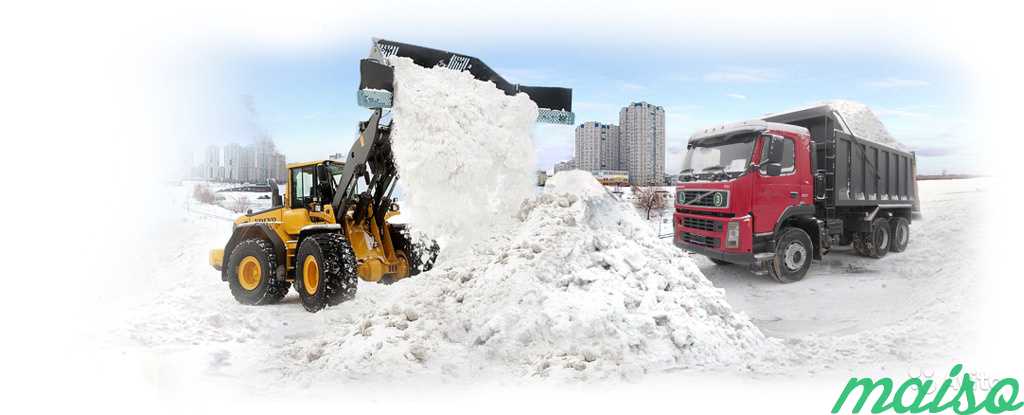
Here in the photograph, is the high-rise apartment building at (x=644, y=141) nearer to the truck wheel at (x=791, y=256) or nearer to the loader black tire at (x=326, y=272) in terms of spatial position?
the truck wheel at (x=791, y=256)

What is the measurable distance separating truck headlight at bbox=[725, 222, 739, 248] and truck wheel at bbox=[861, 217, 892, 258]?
130 inches

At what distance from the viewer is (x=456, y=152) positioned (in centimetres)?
495

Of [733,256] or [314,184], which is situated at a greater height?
[314,184]

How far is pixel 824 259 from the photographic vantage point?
8.10m

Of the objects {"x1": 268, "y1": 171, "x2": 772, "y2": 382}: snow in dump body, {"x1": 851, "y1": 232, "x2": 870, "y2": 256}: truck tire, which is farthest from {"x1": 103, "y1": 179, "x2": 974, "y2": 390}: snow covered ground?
{"x1": 851, "y1": 232, "x2": 870, "y2": 256}: truck tire

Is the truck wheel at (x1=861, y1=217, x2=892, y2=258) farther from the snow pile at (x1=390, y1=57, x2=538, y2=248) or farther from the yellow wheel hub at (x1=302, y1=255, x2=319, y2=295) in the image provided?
the yellow wheel hub at (x1=302, y1=255, x2=319, y2=295)

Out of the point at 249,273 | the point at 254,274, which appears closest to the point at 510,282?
the point at 254,274

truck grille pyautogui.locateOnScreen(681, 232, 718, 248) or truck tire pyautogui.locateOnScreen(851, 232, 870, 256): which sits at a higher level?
truck grille pyautogui.locateOnScreen(681, 232, 718, 248)

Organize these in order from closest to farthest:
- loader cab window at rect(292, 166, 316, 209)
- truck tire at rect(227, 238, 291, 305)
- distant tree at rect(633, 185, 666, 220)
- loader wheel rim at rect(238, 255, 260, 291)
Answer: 1. truck tire at rect(227, 238, 291, 305)
2. loader cab window at rect(292, 166, 316, 209)
3. loader wheel rim at rect(238, 255, 260, 291)
4. distant tree at rect(633, 185, 666, 220)

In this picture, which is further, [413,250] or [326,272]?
[413,250]

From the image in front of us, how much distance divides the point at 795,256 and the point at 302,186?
20.0 feet

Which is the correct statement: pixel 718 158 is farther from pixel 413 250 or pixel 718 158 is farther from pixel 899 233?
pixel 899 233

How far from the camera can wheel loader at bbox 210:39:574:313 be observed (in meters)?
5.63

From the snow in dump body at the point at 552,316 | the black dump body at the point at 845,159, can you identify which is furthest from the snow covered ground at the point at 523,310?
the black dump body at the point at 845,159
